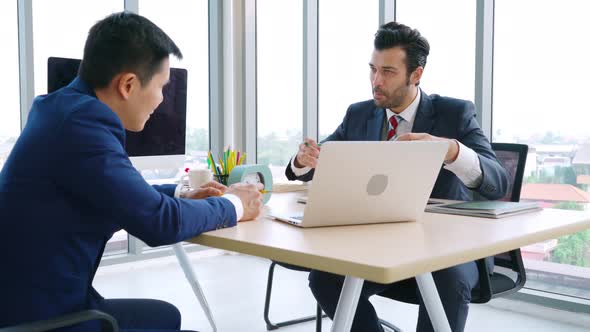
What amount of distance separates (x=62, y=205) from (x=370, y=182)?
63cm

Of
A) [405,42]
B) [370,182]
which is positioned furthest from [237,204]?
[405,42]

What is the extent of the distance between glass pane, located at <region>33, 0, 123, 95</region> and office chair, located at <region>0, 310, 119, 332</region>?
289 cm

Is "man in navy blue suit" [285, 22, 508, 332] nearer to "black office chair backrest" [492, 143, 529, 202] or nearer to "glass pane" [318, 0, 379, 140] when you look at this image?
"black office chair backrest" [492, 143, 529, 202]

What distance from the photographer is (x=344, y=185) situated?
1.22 meters

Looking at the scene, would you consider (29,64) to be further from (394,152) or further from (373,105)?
(394,152)

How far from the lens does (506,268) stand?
1977 millimetres

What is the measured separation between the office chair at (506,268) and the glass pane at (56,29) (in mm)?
2656

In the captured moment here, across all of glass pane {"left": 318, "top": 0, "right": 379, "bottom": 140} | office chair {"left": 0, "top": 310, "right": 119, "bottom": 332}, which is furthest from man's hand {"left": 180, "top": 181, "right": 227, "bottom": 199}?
glass pane {"left": 318, "top": 0, "right": 379, "bottom": 140}

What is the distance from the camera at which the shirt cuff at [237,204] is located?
1.32 meters

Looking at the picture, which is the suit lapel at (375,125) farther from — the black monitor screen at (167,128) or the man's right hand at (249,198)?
the man's right hand at (249,198)

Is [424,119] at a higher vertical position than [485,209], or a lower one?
higher

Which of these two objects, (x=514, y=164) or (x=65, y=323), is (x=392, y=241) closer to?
(x=65, y=323)

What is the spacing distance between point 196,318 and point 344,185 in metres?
2.02

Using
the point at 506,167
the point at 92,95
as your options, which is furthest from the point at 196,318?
the point at 92,95
